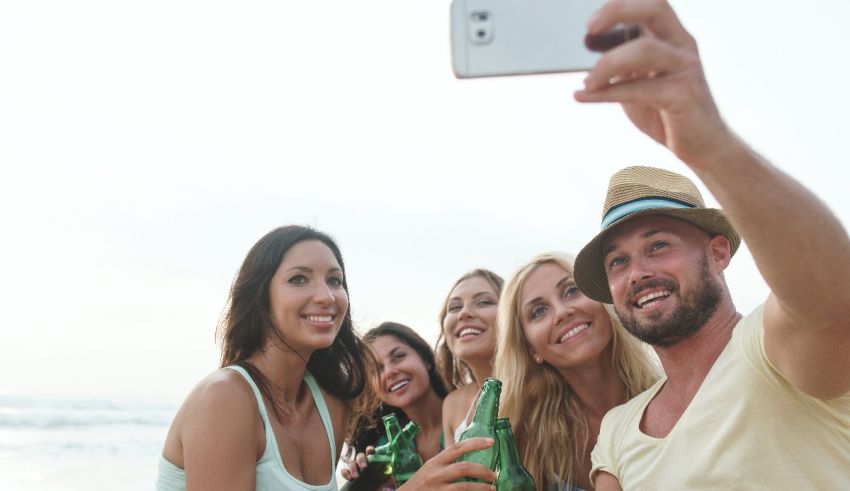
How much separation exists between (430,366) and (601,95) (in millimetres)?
4049

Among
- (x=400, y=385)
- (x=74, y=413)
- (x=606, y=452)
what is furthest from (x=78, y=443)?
(x=606, y=452)

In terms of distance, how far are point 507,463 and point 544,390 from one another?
1.06m

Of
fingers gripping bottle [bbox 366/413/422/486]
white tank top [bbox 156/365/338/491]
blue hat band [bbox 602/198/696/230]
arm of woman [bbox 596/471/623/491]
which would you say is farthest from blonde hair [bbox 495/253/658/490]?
white tank top [bbox 156/365/338/491]

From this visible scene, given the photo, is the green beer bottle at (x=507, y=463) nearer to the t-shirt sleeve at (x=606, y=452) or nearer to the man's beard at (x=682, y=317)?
the t-shirt sleeve at (x=606, y=452)

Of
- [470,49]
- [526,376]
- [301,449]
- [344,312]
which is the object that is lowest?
[301,449]

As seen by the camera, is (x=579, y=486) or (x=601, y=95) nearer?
(x=601, y=95)

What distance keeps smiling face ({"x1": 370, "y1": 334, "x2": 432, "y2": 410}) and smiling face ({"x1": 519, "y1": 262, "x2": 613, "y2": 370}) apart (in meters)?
1.68

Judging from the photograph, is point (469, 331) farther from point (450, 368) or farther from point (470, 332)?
point (450, 368)

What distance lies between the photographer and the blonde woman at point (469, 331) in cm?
443

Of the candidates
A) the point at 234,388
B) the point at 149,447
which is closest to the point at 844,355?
the point at 234,388

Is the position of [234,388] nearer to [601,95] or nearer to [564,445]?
[564,445]

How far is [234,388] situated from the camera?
288 cm

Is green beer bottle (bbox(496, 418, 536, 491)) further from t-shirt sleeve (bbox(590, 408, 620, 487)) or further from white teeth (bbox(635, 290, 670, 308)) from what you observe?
white teeth (bbox(635, 290, 670, 308))

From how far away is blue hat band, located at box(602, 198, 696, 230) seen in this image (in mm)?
2521
